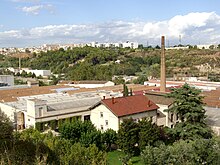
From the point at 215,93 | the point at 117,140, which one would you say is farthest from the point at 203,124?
the point at 215,93

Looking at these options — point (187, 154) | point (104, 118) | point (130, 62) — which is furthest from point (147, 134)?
point (130, 62)

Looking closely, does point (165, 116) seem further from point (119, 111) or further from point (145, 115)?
point (119, 111)

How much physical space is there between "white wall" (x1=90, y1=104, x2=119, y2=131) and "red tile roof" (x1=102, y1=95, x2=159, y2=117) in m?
0.47

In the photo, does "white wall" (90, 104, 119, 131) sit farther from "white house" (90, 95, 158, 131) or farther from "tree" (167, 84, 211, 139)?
"tree" (167, 84, 211, 139)

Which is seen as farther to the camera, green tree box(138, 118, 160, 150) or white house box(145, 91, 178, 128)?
white house box(145, 91, 178, 128)

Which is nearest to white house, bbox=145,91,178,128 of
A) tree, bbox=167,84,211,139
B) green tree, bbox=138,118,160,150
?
tree, bbox=167,84,211,139

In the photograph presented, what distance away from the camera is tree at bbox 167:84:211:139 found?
20.4m

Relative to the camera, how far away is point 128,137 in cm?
2047

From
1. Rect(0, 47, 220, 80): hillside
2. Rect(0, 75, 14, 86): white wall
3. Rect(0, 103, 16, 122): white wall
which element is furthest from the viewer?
Rect(0, 47, 220, 80): hillside

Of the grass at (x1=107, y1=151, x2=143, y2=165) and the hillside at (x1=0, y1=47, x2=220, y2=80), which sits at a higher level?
the hillside at (x1=0, y1=47, x2=220, y2=80)

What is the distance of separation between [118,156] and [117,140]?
3.54 ft

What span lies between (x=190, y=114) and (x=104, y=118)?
7.45 m

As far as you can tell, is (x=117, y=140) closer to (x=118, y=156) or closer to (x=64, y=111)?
(x=118, y=156)

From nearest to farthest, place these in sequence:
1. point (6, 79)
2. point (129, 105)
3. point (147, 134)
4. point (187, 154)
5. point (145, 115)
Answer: point (187, 154), point (147, 134), point (129, 105), point (145, 115), point (6, 79)
